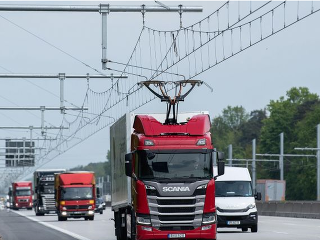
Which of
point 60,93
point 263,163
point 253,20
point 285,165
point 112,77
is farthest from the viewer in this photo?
point 263,163

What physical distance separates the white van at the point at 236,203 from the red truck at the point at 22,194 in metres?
78.3

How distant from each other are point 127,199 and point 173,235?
7.55ft

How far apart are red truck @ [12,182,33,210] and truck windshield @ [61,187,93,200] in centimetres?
5252

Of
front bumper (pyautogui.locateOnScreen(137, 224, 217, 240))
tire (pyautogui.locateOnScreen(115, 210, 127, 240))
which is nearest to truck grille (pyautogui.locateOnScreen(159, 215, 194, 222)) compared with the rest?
front bumper (pyautogui.locateOnScreen(137, 224, 217, 240))

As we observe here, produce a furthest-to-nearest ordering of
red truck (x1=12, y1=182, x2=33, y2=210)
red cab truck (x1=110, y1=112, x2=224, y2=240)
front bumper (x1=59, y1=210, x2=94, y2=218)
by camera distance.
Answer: red truck (x1=12, y1=182, x2=33, y2=210), front bumper (x1=59, y1=210, x2=94, y2=218), red cab truck (x1=110, y1=112, x2=224, y2=240)

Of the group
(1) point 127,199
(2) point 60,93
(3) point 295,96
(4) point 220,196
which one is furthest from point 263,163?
(1) point 127,199

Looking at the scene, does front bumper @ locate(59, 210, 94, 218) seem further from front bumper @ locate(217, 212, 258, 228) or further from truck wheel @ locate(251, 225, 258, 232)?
front bumper @ locate(217, 212, 258, 228)

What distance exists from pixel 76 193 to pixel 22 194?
178ft

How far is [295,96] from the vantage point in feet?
527

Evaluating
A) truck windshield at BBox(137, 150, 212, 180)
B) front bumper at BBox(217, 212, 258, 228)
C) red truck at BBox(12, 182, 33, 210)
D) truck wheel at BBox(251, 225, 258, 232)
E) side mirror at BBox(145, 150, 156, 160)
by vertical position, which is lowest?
red truck at BBox(12, 182, 33, 210)

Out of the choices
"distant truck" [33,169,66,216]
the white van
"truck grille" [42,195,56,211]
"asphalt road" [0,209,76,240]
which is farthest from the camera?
"distant truck" [33,169,66,216]

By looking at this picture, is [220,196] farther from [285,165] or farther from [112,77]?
[285,165]

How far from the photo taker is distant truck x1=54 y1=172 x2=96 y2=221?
61.2 meters

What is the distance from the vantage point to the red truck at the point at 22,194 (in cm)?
11388
